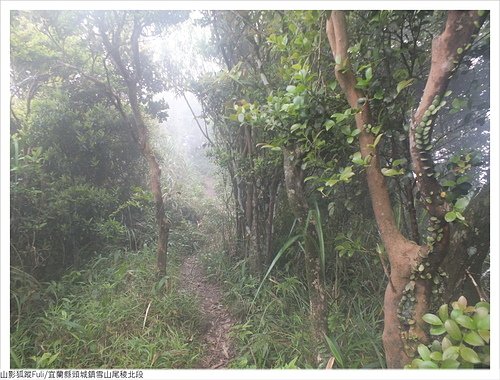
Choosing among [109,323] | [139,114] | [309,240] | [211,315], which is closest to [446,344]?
[309,240]

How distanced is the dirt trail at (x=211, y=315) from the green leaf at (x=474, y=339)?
109 centimetres

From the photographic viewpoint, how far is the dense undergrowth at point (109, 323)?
143cm

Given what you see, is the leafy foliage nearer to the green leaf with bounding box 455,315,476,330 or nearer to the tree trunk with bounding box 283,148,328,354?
the green leaf with bounding box 455,315,476,330

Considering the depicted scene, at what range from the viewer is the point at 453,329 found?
716 millimetres

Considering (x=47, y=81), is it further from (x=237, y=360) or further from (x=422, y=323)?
(x=422, y=323)

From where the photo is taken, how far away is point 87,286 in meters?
1.91

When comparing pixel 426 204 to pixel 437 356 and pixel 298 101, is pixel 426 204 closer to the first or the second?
pixel 437 356

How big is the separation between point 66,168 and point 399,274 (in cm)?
226

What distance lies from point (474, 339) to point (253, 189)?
1499mm

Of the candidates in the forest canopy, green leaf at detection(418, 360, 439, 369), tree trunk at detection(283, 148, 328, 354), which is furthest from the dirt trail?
green leaf at detection(418, 360, 439, 369)

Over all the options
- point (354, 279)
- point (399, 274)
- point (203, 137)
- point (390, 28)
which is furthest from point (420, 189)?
point (203, 137)

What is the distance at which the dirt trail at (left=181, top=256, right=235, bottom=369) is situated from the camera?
1.49 meters

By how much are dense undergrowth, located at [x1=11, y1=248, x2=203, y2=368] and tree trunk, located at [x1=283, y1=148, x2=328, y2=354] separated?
0.67 metres

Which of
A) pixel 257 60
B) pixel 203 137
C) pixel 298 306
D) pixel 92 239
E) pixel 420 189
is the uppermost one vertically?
pixel 257 60
